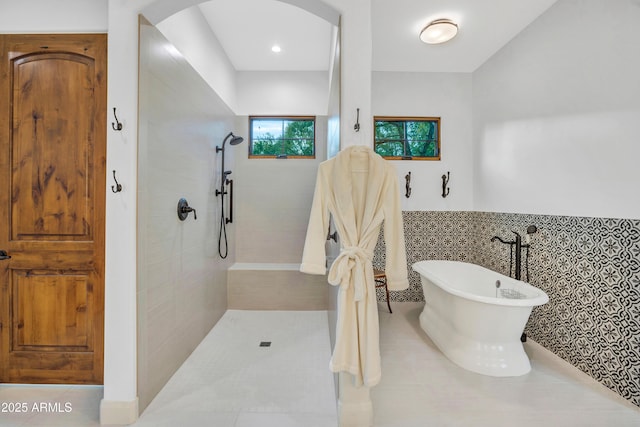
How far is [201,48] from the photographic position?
2598 mm

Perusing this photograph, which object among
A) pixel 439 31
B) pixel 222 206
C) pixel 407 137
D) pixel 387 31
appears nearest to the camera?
pixel 439 31

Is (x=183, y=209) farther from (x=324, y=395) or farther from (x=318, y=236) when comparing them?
(x=324, y=395)

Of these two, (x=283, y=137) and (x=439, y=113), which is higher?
(x=439, y=113)

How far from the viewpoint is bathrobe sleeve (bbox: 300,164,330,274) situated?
1.56 metres

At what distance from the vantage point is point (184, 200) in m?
2.23

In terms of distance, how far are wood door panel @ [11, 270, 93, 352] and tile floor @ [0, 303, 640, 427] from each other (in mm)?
305

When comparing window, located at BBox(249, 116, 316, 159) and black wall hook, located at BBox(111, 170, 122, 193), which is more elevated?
window, located at BBox(249, 116, 316, 159)

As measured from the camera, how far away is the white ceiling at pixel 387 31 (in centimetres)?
241

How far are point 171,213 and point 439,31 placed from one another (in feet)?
9.29

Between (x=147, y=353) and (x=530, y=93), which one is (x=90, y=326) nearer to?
(x=147, y=353)

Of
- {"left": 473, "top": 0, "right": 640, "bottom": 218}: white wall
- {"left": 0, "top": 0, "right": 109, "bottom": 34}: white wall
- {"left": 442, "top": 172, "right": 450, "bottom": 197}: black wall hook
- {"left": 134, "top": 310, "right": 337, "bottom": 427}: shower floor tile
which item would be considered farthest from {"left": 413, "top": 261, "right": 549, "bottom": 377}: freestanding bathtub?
{"left": 0, "top": 0, "right": 109, "bottom": 34}: white wall

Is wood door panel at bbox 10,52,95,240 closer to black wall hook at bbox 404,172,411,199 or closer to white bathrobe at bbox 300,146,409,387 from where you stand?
white bathrobe at bbox 300,146,409,387

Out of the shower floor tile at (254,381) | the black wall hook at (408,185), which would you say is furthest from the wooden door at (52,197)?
the black wall hook at (408,185)

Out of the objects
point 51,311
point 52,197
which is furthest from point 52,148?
point 51,311
